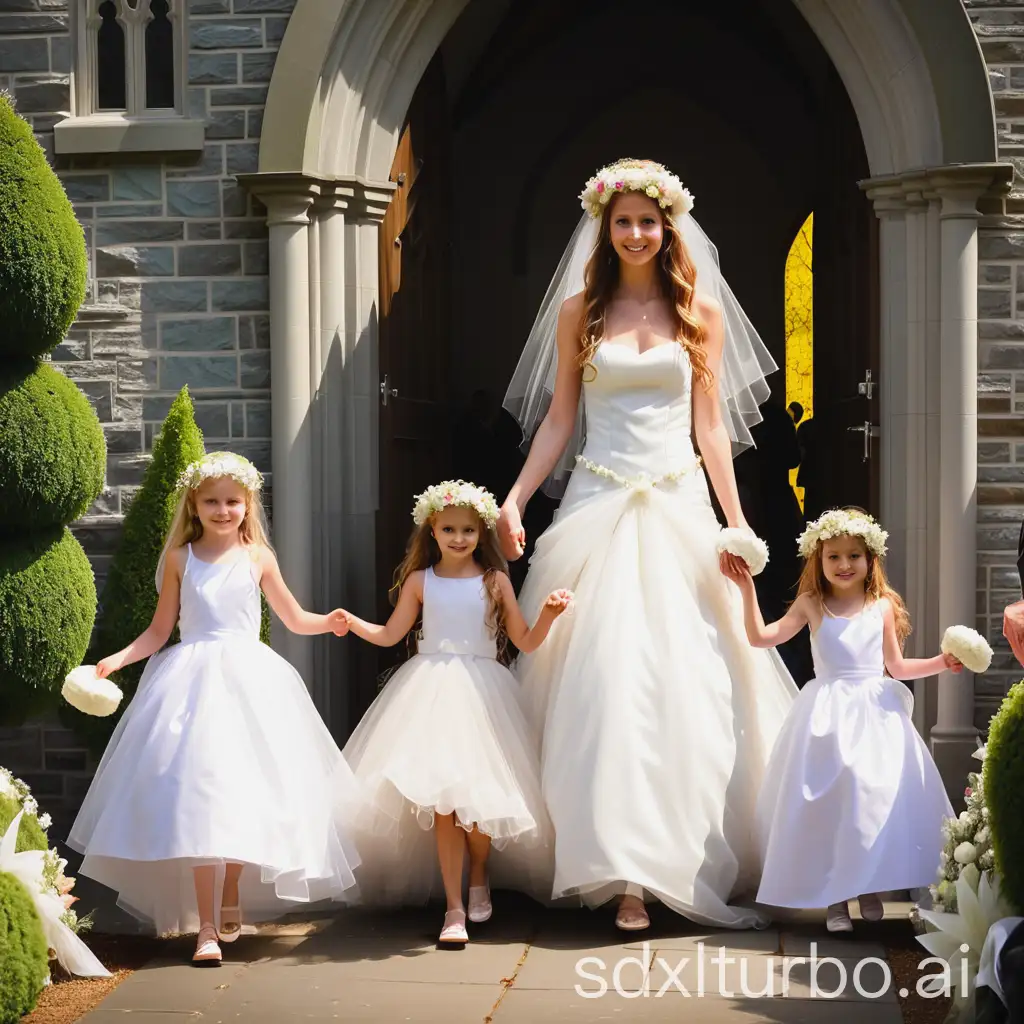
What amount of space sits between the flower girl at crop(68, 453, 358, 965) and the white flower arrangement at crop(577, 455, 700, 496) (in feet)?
3.32

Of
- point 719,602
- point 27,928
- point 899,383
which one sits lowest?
point 27,928

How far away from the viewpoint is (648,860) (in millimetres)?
4434

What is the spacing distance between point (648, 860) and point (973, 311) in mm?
2726

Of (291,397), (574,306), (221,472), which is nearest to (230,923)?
(221,472)

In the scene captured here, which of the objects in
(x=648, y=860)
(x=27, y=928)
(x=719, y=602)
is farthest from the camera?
(x=719, y=602)

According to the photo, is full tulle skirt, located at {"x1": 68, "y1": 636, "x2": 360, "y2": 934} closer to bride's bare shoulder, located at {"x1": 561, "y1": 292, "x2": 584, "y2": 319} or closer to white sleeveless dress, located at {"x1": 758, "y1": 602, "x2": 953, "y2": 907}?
white sleeveless dress, located at {"x1": 758, "y1": 602, "x2": 953, "y2": 907}

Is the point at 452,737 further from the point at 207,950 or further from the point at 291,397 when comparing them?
the point at 291,397

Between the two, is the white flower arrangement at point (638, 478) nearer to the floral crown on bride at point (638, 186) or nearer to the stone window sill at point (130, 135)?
the floral crown on bride at point (638, 186)

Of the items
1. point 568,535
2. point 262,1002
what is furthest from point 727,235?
point 262,1002

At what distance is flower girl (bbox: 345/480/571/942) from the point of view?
4.50 meters

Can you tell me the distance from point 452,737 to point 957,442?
2524 mm

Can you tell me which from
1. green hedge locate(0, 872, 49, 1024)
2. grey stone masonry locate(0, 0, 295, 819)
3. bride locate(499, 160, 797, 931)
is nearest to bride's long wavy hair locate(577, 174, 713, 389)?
bride locate(499, 160, 797, 931)

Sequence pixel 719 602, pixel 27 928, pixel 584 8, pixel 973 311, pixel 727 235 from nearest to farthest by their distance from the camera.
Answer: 1. pixel 27 928
2. pixel 719 602
3. pixel 973 311
4. pixel 584 8
5. pixel 727 235

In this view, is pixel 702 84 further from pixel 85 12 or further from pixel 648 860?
pixel 648 860
